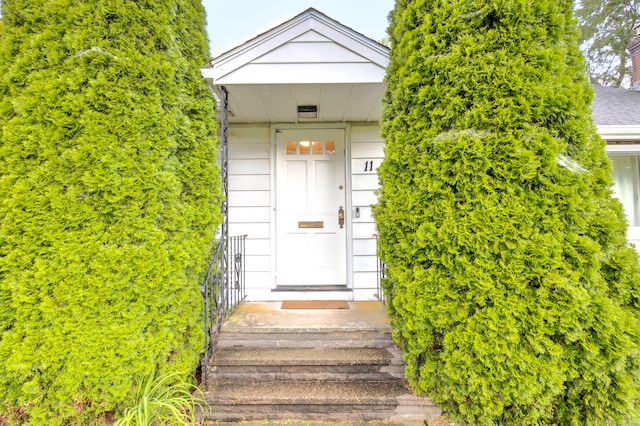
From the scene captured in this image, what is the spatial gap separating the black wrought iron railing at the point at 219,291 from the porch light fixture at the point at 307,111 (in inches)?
64.9

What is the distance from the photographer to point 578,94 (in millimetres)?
1733

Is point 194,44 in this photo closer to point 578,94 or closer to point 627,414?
point 578,94

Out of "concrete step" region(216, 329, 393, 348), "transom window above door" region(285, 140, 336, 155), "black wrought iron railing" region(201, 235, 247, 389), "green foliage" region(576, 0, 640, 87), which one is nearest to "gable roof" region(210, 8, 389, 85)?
"transom window above door" region(285, 140, 336, 155)

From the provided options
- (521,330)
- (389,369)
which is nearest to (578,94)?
(521,330)

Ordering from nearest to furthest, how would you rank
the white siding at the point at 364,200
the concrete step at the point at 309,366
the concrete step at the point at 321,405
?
the concrete step at the point at 321,405 → the concrete step at the point at 309,366 → the white siding at the point at 364,200

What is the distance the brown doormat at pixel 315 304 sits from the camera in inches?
128

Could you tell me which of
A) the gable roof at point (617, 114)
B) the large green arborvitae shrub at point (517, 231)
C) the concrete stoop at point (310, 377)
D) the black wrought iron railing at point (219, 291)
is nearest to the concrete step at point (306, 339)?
the concrete stoop at point (310, 377)

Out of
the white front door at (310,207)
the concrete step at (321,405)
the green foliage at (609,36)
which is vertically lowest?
the concrete step at (321,405)

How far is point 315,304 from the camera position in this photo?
3352mm

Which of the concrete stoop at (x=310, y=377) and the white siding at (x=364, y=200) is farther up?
the white siding at (x=364, y=200)

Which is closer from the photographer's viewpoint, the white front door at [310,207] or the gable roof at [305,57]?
the gable roof at [305,57]

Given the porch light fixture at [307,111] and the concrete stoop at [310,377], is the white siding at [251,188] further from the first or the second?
the concrete stoop at [310,377]

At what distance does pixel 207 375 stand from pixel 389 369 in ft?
4.61

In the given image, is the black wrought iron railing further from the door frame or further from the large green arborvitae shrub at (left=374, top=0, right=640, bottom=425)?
the large green arborvitae shrub at (left=374, top=0, right=640, bottom=425)
